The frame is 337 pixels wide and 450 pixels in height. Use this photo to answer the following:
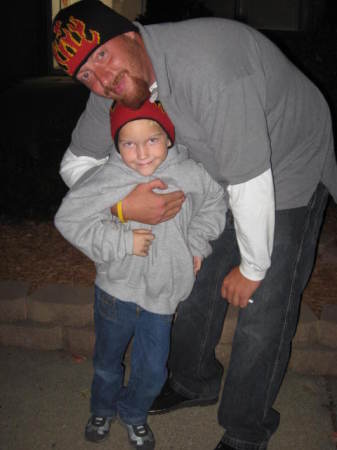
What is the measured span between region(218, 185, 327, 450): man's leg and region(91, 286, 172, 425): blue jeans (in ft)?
1.15

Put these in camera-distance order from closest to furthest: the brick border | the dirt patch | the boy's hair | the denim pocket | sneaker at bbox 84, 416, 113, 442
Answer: the boy's hair
the denim pocket
sneaker at bbox 84, 416, 113, 442
the brick border
the dirt patch

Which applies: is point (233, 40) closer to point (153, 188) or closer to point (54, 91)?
point (153, 188)

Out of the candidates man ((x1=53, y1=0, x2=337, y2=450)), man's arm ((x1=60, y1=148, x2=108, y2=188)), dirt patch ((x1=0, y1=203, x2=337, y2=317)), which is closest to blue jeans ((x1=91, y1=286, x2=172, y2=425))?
man ((x1=53, y1=0, x2=337, y2=450))

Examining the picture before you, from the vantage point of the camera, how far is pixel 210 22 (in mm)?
1732

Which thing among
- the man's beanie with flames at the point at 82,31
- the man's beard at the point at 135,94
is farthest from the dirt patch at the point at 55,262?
the man's beanie with flames at the point at 82,31

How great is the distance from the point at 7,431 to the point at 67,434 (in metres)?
0.31

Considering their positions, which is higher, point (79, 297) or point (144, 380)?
point (144, 380)

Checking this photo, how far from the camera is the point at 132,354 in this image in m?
2.27

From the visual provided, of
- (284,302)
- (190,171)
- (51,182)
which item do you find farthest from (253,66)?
(51,182)

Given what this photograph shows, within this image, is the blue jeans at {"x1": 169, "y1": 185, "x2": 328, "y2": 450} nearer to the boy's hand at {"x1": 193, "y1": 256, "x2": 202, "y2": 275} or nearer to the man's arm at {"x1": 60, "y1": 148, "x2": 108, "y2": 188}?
the boy's hand at {"x1": 193, "y1": 256, "x2": 202, "y2": 275}

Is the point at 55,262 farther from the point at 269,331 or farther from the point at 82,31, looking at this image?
the point at 82,31

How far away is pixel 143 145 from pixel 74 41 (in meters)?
0.49

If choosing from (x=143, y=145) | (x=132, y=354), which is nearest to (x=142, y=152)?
(x=143, y=145)

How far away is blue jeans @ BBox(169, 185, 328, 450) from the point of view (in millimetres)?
2045
